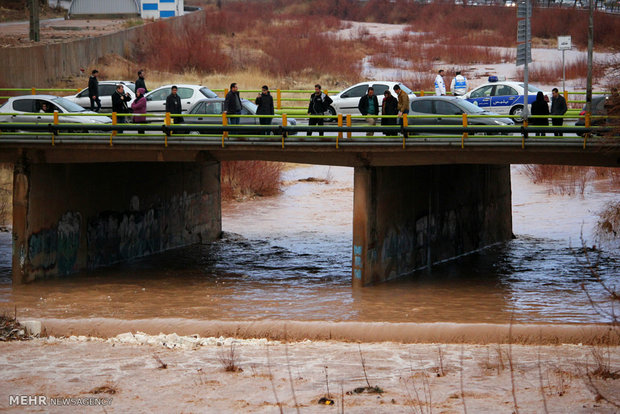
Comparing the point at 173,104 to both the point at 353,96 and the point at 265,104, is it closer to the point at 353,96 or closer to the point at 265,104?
the point at 265,104

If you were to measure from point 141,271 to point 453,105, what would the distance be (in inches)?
397

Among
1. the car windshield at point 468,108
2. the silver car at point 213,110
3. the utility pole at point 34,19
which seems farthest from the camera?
the utility pole at point 34,19

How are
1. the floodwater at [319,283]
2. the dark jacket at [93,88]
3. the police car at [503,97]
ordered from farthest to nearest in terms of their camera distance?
the police car at [503,97] < the dark jacket at [93,88] < the floodwater at [319,283]

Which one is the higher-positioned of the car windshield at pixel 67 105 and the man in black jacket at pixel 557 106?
the car windshield at pixel 67 105

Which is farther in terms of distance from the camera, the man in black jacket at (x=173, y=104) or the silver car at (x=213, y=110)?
the silver car at (x=213, y=110)

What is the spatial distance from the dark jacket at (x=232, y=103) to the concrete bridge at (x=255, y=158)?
0.97m

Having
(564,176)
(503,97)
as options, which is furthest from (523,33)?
(564,176)

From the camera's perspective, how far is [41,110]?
87.5ft

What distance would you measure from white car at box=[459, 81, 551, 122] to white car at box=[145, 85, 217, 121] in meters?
8.31

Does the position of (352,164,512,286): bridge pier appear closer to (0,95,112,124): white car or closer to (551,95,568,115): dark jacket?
(551,95,568,115): dark jacket

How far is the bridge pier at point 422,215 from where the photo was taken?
978 inches

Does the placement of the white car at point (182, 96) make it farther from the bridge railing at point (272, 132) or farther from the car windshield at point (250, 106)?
the bridge railing at point (272, 132)

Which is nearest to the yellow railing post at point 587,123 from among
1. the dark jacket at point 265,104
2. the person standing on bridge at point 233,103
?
the dark jacket at point 265,104

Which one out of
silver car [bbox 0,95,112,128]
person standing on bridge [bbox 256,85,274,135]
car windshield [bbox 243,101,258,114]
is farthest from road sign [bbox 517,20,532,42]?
silver car [bbox 0,95,112,128]
